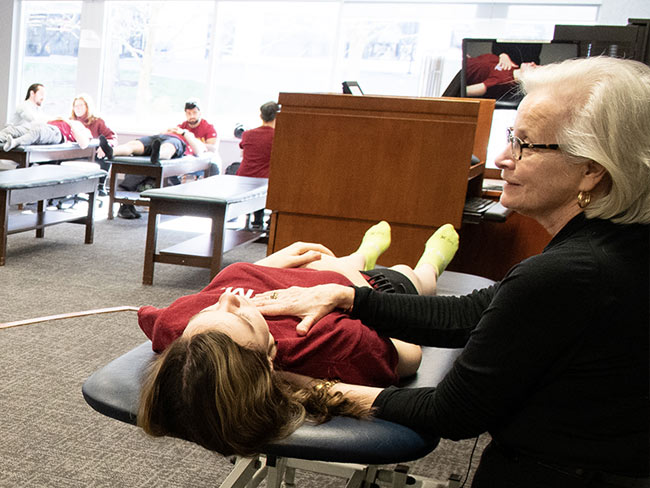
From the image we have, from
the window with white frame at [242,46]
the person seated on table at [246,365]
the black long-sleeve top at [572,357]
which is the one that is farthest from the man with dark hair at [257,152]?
the black long-sleeve top at [572,357]

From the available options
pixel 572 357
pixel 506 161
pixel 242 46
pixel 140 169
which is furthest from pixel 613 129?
pixel 242 46

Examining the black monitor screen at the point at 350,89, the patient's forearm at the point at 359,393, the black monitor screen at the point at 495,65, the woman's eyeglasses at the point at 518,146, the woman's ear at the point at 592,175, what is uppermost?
the black monitor screen at the point at 495,65

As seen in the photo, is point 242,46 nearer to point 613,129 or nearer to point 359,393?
point 359,393

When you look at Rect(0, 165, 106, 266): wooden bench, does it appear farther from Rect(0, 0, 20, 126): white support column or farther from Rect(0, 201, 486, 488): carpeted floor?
Rect(0, 0, 20, 126): white support column

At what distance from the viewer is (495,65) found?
302 cm

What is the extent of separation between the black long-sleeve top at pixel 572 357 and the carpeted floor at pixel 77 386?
1111 mm

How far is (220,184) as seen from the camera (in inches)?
177

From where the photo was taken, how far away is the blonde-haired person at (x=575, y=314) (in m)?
0.93

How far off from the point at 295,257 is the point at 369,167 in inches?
30.0

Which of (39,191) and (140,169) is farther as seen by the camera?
(140,169)

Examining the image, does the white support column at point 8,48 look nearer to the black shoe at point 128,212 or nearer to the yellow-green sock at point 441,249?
the black shoe at point 128,212

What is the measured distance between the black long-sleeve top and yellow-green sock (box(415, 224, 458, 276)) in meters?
1.12

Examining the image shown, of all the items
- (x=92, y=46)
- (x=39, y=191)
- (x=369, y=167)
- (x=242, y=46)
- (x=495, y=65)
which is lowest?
(x=39, y=191)

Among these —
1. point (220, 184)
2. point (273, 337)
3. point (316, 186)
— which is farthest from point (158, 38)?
point (273, 337)
